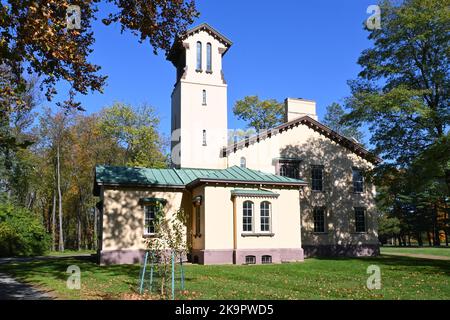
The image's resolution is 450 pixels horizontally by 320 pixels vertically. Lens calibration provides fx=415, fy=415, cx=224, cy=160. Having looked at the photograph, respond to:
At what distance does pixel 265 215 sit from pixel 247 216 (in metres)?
1.03

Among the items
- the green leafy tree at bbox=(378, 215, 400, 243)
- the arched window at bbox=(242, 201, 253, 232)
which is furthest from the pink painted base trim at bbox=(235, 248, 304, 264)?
the green leafy tree at bbox=(378, 215, 400, 243)

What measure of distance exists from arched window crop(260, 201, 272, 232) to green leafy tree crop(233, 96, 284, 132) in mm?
28421

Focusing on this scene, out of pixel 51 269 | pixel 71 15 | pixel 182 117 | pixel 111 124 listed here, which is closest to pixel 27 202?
pixel 111 124

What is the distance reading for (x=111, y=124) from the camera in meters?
45.9

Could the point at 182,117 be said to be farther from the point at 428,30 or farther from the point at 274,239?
the point at 428,30

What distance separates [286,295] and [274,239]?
11.5 m

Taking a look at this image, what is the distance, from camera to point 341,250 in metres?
28.8

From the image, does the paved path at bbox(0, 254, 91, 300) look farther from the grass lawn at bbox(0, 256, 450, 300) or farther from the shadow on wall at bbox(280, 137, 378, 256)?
the shadow on wall at bbox(280, 137, 378, 256)

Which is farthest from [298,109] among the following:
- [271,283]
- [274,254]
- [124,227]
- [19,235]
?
[19,235]

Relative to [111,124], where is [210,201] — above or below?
below

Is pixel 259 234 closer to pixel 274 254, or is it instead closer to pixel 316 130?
pixel 274 254

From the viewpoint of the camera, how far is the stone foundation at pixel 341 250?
2792cm

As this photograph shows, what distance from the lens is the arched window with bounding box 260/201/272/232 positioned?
73.3 ft
